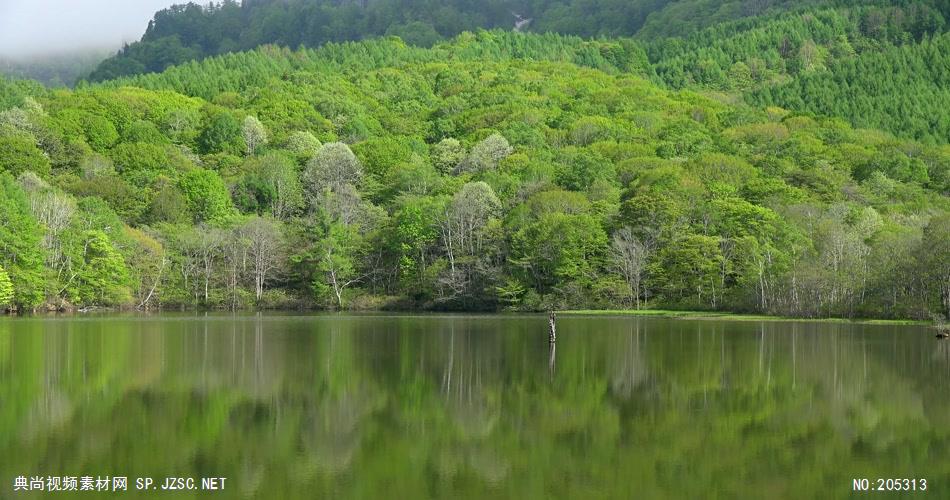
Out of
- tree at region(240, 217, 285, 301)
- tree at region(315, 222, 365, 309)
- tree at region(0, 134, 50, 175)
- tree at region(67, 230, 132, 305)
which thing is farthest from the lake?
tree at region(0, 134, 50, 175)

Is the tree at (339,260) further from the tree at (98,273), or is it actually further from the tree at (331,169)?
the tree at (331,169)

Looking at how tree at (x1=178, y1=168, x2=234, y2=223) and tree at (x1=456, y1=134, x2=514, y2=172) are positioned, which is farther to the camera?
tree at (x1=456, y1=134, x2=514, y2=172)

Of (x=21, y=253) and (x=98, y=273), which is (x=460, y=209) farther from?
(x=21, y=253)

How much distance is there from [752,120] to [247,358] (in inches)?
4994

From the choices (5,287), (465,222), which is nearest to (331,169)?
(465,222)

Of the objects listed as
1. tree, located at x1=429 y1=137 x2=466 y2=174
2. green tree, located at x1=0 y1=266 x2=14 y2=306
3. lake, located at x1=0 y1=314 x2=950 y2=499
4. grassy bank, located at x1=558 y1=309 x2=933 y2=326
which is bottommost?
grassy bank, located at x1=558 y1=309 x2=933 y2=326

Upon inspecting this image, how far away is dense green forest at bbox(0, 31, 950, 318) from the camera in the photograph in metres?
76.9

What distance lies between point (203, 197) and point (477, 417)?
84.7m

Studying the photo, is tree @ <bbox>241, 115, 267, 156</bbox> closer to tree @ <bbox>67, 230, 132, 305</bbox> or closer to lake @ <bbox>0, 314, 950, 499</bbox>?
tree @ <bbox>67, 230, 132, 305</bbox>

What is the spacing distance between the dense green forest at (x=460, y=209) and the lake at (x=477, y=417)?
3350 centimetres

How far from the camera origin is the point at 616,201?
97562 millimetres

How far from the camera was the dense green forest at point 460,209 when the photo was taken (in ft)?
252

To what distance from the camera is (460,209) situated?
9606 cm

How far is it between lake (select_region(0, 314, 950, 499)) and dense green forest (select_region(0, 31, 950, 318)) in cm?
3350
